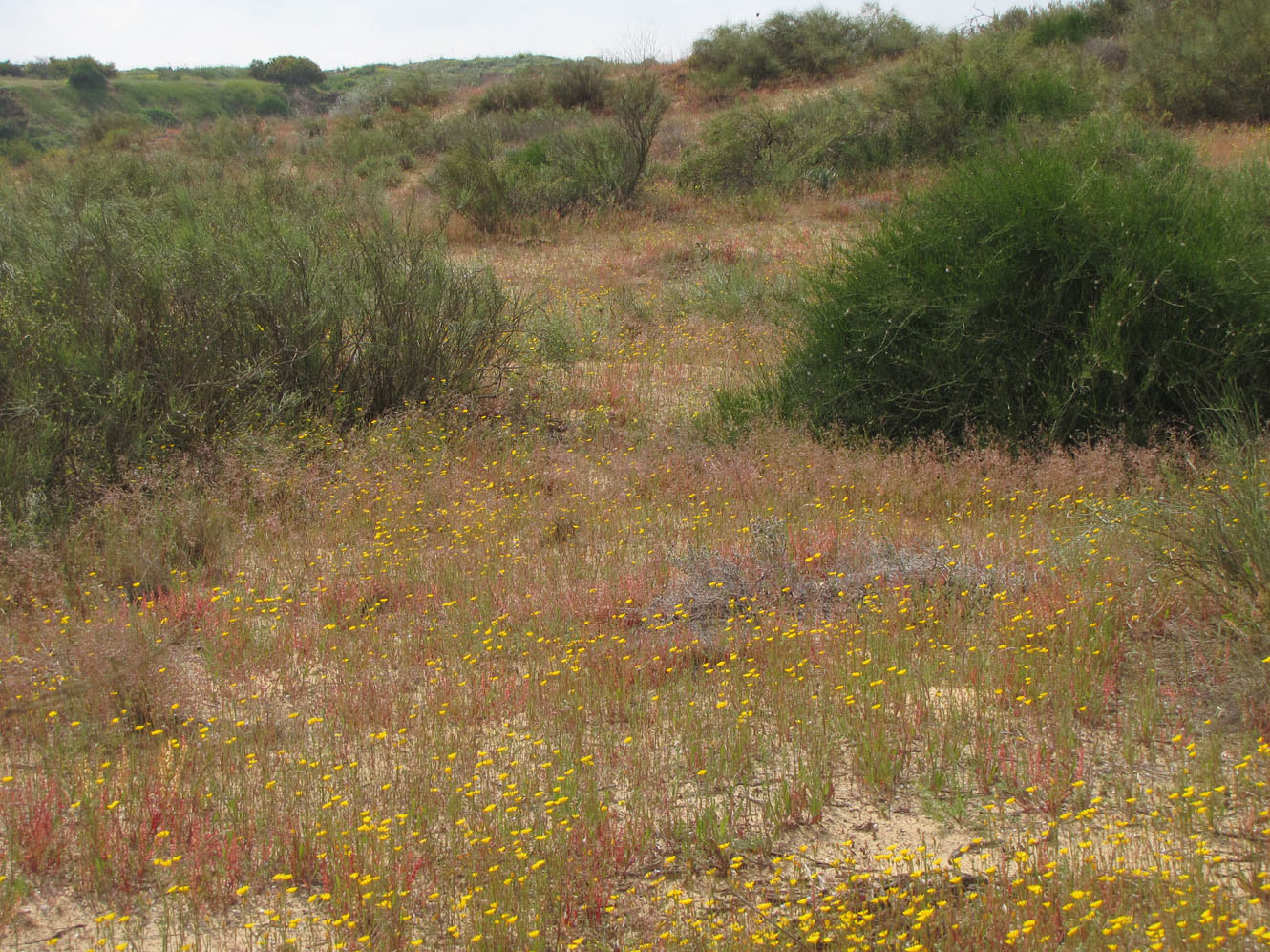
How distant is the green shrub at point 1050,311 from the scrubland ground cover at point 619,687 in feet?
1.35

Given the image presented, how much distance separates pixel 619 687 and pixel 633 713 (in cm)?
25

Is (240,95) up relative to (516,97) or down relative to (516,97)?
up

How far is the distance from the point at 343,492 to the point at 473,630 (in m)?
2.49

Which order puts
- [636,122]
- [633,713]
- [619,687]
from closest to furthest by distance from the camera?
1. [633,713]
2. [619,687]
3. [636,122]

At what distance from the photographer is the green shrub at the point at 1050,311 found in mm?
7742

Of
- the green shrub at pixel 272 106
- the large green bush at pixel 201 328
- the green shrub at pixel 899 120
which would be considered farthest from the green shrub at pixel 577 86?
the green shrub at pixel 272 106

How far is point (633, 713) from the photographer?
4594 millimetres

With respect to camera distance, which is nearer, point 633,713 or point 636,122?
point 633,713

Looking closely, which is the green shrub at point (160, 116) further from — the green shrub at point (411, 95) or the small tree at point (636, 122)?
the small tree at point (636, 122)

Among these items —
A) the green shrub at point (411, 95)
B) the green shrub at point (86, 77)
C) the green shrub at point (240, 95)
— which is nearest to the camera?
the green shrub at point (411, 95)

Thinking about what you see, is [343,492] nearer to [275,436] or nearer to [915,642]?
[275,436]

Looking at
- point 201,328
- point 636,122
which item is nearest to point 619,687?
point 201,328

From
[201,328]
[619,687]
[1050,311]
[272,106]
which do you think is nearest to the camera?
[619,687]

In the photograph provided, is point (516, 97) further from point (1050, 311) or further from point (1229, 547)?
point (1229, 547)
